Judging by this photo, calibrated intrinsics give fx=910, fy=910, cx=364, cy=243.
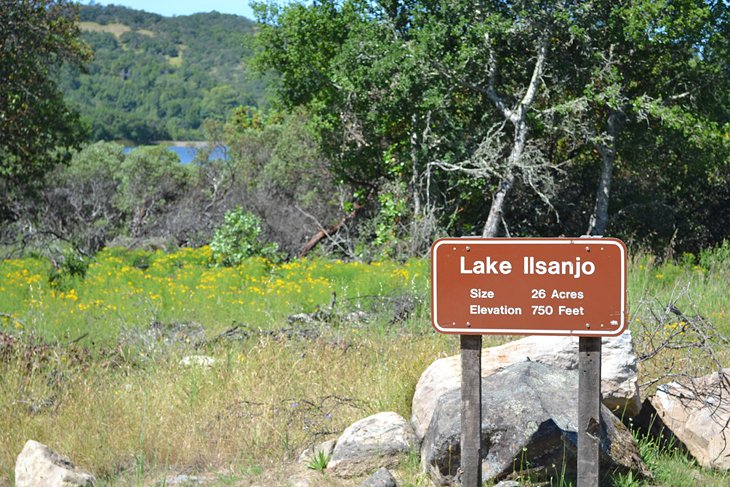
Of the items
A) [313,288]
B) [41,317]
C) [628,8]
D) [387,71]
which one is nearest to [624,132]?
[628,8]

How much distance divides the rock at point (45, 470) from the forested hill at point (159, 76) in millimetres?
38671

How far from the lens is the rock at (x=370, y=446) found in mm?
5234

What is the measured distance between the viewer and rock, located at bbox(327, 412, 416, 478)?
5.23 m

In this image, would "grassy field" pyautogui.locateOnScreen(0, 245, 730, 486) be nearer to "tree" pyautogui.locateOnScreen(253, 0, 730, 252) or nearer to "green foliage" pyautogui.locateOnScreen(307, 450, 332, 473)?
"green foliage" pyautogui.locateOnScreen(307, 450, 332, 473)

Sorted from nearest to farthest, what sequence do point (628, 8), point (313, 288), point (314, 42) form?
point (313, 288) < point (628, 8) < point (314, 42)

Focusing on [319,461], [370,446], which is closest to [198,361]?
[319,461]

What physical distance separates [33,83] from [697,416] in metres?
14.2

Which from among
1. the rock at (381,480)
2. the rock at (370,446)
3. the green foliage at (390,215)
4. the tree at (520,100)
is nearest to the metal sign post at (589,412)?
the rock at (381,480)

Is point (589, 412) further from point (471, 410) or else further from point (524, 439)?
point (524, 439)

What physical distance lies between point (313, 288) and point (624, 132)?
26.1 feet

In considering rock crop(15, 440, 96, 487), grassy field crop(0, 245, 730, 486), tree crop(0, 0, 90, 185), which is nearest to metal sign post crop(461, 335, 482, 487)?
grassy field crop(0, 245, 730, 486)

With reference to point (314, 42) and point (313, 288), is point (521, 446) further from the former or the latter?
point (314, 42)

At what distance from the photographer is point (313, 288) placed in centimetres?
1146

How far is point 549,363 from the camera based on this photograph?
19.5 feet
